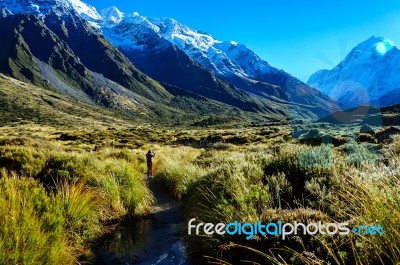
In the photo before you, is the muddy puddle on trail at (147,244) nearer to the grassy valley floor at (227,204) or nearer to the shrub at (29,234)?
the grassy valley floor at (227,204)

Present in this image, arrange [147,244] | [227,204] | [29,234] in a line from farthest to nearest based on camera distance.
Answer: [147,244] < [227,204] < [29,234]

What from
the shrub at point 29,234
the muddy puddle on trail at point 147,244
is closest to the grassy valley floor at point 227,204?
the shrub at point 29,234

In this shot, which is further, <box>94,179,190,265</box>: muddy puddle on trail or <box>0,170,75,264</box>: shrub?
<box>94,179,190,265</box>: muddy puddle on trail

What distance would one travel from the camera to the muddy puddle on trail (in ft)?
29.0

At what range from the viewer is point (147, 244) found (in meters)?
9.99

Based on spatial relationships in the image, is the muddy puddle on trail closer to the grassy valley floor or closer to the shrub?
the grassy valley floor

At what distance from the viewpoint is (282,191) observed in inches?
370

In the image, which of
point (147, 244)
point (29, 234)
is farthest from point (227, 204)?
point (29, 234)

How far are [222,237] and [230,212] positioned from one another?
0.63 metres

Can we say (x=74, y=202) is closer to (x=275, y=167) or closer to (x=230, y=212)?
(x=230, y=212)

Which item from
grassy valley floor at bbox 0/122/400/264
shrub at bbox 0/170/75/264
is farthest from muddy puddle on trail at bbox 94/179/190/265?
shrub at bbox 0/170/75/264

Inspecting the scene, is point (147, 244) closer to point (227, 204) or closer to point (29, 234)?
point (227, 204)

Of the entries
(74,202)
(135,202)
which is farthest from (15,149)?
(74,202)

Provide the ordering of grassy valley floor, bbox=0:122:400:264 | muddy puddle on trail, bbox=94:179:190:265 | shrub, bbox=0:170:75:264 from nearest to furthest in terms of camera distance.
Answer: grassy valley floor, bbox=0:122:400:264
shrub, bbox=0:170:75:264
muddy puddle on trail, bbox=94:179:190:265
